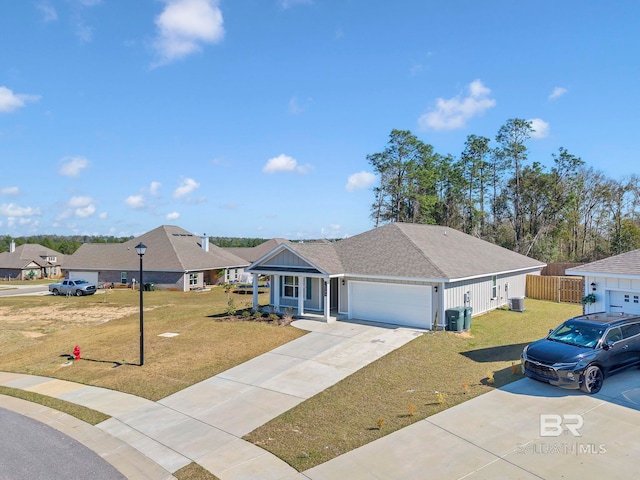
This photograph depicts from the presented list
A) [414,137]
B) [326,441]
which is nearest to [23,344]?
[326,441]

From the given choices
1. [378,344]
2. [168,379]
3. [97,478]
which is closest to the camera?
[97,478]

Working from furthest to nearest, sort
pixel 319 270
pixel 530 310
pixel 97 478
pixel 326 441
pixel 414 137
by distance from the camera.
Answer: pixel 414 137 < pixel 530 310 < pixel 319 270 < pixel 326 441 < pixel 97 478

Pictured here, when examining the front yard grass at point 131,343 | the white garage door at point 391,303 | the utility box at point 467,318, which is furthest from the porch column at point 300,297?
the utility box at point 467,318

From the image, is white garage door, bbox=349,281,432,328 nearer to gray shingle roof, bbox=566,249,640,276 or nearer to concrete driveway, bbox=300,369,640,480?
gray shingle roof, bbox=566,249,640,276

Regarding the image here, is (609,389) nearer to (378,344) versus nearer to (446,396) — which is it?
(446,396)

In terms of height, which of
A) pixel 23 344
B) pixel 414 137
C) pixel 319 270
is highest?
pixel 414 137

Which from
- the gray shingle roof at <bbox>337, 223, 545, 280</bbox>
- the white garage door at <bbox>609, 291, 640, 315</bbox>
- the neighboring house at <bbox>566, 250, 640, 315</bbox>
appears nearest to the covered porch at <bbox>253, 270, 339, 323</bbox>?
the gray shingle roof at <bbox>337, 223, 545, 280</bbox>

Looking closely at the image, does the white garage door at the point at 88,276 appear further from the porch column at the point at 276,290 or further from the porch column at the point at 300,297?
the porch column at the point at 300,297

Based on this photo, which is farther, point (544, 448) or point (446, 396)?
point (446, 396)
